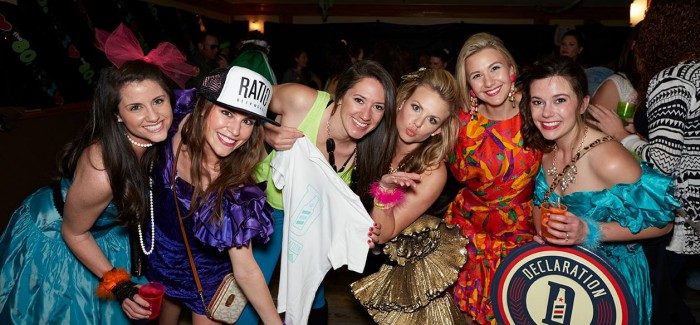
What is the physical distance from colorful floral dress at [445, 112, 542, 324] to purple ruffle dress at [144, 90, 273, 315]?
111cm

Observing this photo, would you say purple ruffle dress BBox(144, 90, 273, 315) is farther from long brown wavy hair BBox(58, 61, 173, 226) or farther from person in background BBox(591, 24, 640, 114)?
person in background BBox(591, 24, 640, 114)

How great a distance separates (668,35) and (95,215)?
265 cm

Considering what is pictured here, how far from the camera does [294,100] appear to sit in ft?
8.40

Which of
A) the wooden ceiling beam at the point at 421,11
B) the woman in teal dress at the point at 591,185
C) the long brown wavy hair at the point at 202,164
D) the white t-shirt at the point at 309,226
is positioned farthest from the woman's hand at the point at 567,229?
the wooden ceiling beam at the point at 421,11

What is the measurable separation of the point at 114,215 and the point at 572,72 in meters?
2.10

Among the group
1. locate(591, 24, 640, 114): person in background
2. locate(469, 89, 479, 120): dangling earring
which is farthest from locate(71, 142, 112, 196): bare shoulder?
locate(591, 24, 640, 114): person in background

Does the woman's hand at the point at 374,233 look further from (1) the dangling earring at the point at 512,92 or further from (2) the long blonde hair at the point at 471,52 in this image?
(1) the dangling earring at the point at 512,92

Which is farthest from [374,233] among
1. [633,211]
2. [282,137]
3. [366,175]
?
[633,211]

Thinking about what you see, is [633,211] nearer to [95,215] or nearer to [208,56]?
[95,215]

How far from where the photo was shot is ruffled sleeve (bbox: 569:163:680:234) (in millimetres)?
1846

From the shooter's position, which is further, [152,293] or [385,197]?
[385,197]

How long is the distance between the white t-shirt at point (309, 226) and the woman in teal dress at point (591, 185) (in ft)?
2.77

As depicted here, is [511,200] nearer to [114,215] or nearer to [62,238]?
[114,215]

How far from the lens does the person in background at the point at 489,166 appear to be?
7.84ft
